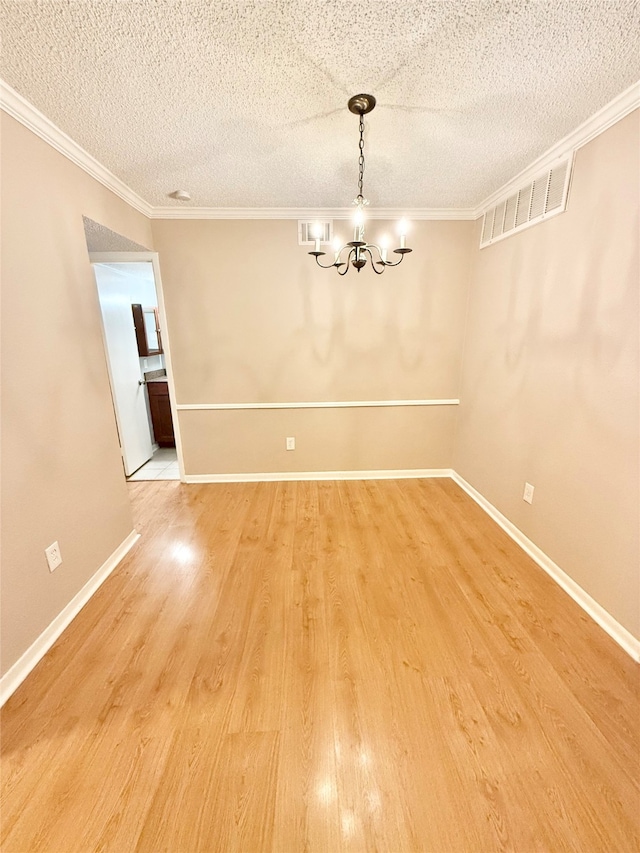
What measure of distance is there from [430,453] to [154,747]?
9.72 feet

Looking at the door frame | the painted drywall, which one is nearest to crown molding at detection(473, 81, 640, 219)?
the painted drywall

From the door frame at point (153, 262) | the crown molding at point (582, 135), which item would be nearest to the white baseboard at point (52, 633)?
the door frame at point (153, 262)

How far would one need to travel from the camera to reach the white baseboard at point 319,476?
3.36 m

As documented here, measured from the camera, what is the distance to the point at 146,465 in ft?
12.7

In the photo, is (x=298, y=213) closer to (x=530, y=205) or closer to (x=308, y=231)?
(x=308, y=231)

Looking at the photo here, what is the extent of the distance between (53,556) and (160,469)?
2155 millimetres

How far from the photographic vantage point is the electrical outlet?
63.8 inches

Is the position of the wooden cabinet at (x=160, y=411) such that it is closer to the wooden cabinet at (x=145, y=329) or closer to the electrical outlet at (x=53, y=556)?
the wooden cabinet at (x=145, y=329)

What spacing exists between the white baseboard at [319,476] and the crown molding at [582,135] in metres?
2.43

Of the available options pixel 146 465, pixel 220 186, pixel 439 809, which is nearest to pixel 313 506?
pixel 439 809

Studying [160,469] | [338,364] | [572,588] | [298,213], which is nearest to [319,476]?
[338,364]

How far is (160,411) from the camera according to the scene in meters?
4.20

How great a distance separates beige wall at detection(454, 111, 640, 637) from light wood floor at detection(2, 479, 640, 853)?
0.35 m

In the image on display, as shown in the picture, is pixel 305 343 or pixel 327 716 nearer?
pixel 327 716
